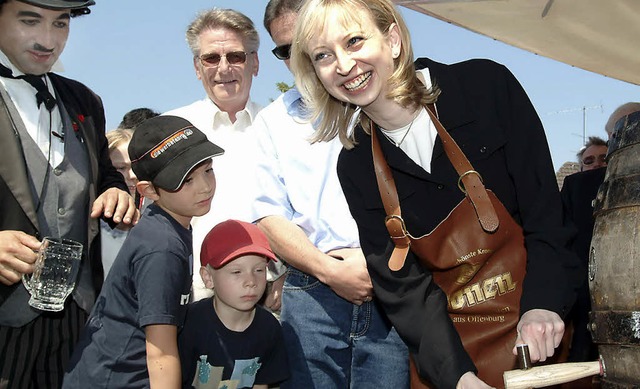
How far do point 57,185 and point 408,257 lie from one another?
4.40 ft

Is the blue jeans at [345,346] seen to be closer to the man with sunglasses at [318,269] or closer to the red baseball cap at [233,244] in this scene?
the man with sunglasses at [318,269]

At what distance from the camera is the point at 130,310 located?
2.93 metres

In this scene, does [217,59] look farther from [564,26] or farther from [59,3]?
[564,26]

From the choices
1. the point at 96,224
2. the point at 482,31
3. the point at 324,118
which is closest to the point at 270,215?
the point at 324,118

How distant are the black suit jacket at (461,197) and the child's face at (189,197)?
70cm

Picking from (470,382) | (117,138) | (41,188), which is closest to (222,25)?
(117,138)

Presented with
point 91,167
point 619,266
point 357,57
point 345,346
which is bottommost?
point 345,346

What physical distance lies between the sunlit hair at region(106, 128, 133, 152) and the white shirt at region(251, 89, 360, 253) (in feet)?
6.33

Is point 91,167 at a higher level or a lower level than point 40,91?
lower

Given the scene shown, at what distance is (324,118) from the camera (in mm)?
3078

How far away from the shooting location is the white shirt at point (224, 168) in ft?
12.6

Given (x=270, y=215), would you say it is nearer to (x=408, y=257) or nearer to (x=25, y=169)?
(x=408, y=257)

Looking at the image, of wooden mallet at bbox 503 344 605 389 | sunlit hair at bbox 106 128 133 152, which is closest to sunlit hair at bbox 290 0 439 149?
wooden mallet at bbox 503 344 605 389

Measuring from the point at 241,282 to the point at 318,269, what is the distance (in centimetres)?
44
